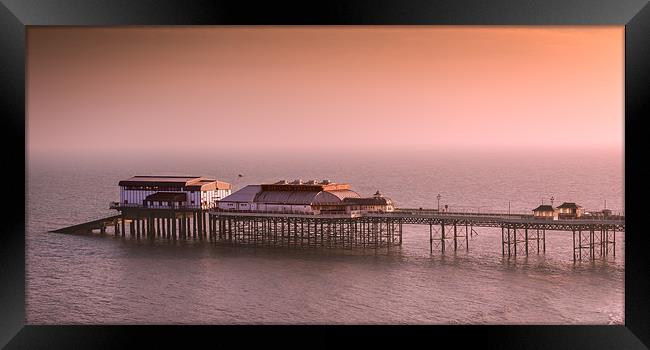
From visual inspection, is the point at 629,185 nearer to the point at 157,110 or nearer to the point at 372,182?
the point at 157,110

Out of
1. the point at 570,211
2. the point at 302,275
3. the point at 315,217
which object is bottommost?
the point at 302,275

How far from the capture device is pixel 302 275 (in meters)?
12.8

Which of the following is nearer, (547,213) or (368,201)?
(547,213)

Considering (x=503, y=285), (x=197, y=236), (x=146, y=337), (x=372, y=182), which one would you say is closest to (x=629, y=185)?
(x=503, y=285)

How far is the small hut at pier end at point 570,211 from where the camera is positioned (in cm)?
1423

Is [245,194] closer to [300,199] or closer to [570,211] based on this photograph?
[300,199]

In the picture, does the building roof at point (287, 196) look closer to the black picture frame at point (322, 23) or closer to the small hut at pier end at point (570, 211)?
the small hut at pier end at point (570, 211)

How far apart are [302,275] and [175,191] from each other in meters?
4.04

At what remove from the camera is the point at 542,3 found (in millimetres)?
8359

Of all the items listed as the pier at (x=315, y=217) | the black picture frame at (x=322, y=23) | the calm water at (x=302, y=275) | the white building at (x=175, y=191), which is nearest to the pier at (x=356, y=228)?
→ the pier at (x=315, y=217)

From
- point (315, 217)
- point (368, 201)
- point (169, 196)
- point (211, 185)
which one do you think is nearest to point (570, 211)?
point (368, 201)

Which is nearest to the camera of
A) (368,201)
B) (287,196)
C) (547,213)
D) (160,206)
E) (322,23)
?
(322,23)

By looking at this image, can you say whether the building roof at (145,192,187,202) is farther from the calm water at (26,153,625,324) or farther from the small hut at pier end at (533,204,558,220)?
the small hut at pier end at (533,204,558,220)

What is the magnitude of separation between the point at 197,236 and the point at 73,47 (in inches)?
194
